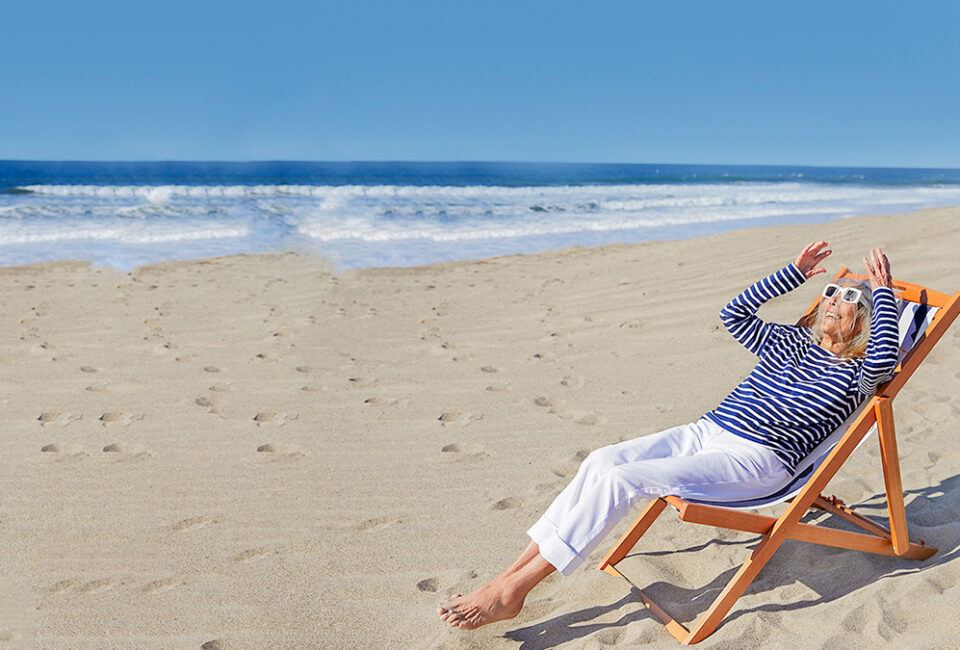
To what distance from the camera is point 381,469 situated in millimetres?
3902

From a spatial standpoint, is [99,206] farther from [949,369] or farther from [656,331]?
[949,369]

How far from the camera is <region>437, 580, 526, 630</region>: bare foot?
95.8 inches

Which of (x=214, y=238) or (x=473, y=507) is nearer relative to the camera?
(x=473, y=507)

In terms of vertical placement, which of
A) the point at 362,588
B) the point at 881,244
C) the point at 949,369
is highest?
the point at 881,244

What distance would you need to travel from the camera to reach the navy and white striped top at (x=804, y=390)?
266 centimetres

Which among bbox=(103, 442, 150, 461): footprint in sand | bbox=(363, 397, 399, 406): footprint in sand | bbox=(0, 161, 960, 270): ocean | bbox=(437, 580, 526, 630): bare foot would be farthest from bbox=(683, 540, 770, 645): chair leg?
bbox=(0, 161, 960, 270): ocean

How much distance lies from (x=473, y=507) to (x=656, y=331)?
3393 mm

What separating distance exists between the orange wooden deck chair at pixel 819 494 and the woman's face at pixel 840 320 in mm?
207

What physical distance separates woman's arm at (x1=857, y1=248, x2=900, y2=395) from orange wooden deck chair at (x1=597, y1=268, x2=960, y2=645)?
0.24 feet

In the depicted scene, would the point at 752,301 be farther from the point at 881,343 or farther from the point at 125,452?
the point at 125,452

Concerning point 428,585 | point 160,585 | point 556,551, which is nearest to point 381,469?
point 428,585

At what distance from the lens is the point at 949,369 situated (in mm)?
4867

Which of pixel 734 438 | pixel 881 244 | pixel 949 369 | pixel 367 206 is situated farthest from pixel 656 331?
pixel 367 206

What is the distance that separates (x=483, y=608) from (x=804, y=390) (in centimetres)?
143
